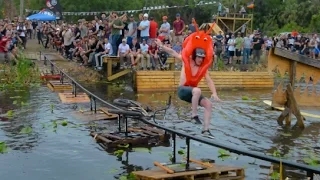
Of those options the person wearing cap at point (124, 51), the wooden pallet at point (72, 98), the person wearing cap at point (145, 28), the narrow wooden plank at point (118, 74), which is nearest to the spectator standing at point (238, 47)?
the person wearing cap at point (145, 28)

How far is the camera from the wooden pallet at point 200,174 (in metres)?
8.12

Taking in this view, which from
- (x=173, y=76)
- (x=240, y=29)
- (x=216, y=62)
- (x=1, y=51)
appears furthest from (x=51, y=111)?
(x=240, y=29)

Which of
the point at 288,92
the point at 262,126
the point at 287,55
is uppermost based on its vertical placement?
the point at 287,55

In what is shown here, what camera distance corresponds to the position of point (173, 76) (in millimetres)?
21141

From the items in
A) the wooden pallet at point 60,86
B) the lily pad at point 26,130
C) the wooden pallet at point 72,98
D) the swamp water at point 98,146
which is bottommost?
the swamp water at point 98,146

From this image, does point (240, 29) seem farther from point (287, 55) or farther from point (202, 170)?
point (202, 170)

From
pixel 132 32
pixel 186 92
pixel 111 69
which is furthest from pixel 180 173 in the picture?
pixel 132 32

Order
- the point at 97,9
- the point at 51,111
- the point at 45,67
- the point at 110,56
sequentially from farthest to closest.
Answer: the point at 97,9, the point at 45,67, the point at 110,56, the point at 51,111

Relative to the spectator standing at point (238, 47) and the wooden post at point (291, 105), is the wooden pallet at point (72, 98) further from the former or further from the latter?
the spectator standing at point (238, 47)

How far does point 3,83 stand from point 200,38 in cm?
1307

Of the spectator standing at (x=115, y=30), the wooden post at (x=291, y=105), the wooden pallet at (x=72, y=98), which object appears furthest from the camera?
the spectator standing at (x=115, y=30)

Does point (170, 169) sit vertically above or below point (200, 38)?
below

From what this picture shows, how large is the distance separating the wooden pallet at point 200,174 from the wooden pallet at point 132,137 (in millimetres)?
2517

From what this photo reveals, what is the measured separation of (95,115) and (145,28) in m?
8.78
